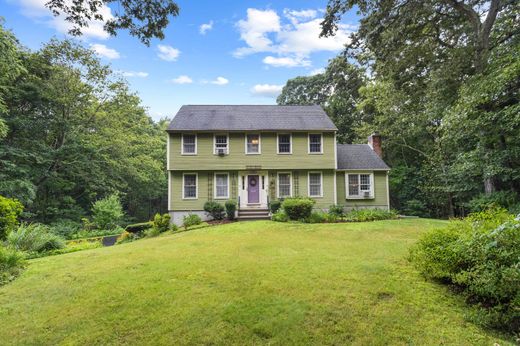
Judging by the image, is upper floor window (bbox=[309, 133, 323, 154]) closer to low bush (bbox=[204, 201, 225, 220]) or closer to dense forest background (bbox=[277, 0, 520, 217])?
dense forest background (bbox=[277, 0, 520, 217])

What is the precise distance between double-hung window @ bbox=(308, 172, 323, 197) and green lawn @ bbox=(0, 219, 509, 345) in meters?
9.01

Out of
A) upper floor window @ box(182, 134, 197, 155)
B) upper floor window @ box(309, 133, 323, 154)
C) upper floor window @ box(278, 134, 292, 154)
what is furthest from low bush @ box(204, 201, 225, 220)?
upper floor window @ box(309, 133, 323, 154)

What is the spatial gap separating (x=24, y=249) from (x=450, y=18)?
18.9 m

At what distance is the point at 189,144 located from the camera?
→ 634 inches

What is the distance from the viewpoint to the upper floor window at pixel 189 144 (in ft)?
52.6

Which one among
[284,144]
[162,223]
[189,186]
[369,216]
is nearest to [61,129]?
[189,186]

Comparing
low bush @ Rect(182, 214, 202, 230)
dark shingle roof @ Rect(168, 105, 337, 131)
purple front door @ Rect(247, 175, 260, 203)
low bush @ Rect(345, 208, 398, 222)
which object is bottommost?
low bush @ Rect(182, 214, 202, 230)

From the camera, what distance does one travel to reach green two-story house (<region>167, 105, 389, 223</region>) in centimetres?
1594

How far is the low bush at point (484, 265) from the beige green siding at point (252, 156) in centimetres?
1093

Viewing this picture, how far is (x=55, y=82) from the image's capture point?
18.0 meters

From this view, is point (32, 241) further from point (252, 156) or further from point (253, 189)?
point (252, 156)

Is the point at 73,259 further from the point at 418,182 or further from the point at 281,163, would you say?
the point at 418,182

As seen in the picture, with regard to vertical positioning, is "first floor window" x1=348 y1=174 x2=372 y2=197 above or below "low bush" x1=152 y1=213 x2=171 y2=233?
above

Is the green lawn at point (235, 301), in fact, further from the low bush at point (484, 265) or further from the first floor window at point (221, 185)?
the first floor window at point (221, 185)
